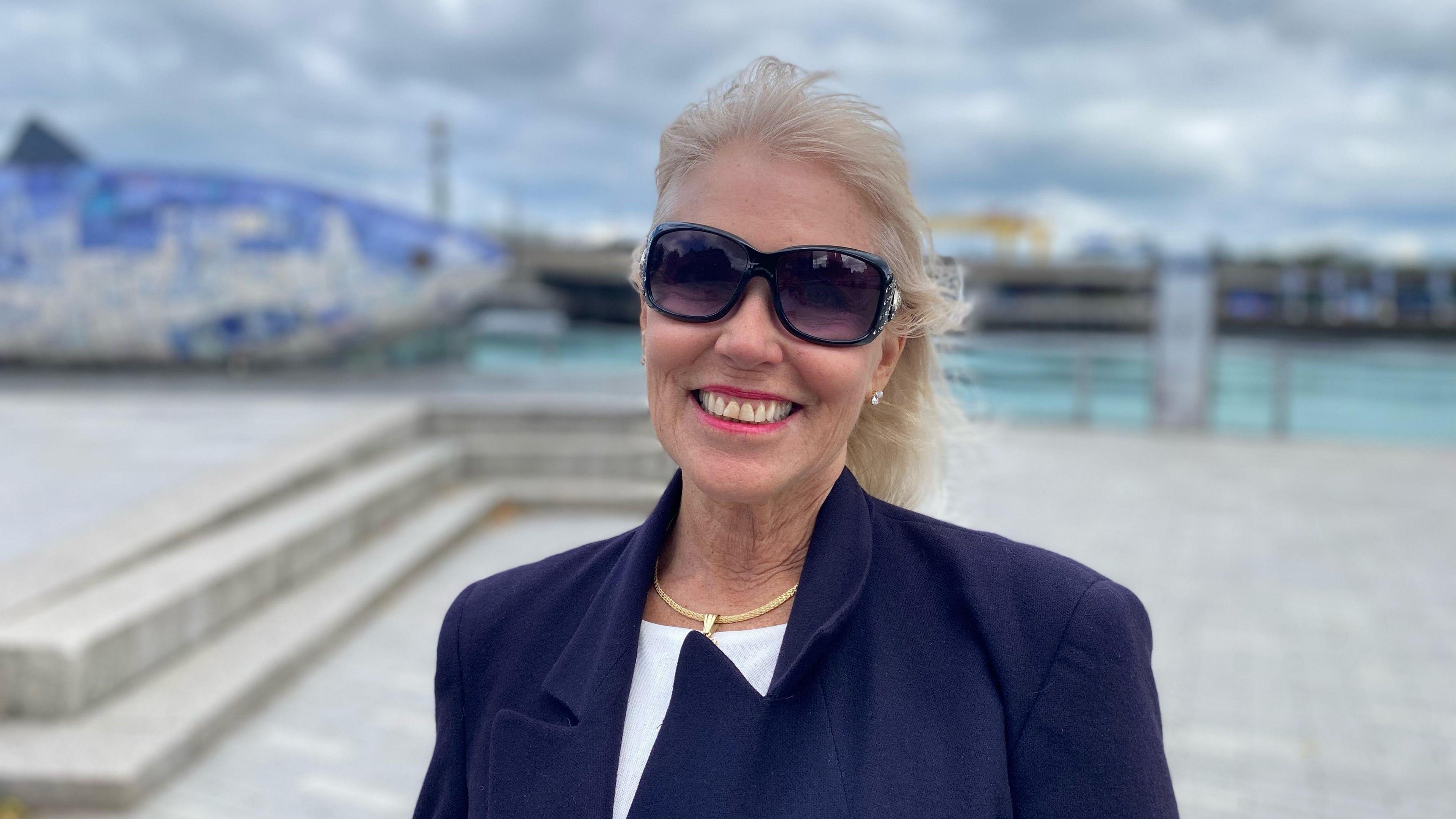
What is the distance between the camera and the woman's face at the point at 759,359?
1.40 metres

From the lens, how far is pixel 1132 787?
123cm

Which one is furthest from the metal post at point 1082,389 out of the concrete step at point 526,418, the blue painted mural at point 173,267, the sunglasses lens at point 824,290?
the sunglasses lens at point 824,290

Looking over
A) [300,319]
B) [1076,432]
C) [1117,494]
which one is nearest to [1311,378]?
[1076,432]

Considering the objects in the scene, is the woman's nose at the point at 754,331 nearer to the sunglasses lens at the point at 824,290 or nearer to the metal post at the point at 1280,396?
the sunglasses lens at the point at 824,290

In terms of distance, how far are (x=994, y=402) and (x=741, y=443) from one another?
12043mm

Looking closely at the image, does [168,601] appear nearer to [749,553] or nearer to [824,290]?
[749,553]

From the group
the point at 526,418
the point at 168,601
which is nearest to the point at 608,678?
the point at 168,601

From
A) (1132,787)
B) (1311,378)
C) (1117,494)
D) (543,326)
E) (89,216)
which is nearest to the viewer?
(1132,787)

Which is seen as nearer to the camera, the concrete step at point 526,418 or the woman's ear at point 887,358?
the woman's ear at point 887,358

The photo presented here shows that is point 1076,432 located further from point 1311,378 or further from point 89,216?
point 89,216

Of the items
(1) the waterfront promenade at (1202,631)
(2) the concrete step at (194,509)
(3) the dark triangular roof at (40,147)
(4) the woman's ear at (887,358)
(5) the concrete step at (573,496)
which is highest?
(3) the dark triangular roof at (40,147)

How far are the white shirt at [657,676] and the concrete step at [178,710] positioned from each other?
3115 mm

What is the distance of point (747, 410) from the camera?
1419 mm

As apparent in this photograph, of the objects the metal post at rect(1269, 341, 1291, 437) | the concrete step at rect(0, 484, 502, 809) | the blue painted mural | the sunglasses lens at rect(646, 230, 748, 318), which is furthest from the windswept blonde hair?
the blue painted mural
